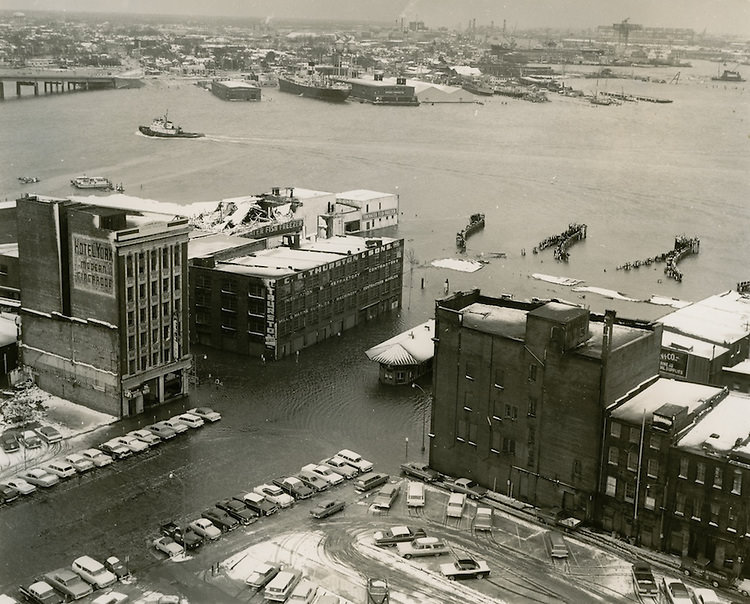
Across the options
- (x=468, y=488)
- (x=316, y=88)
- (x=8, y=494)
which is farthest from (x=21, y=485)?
(x=316, y=88)

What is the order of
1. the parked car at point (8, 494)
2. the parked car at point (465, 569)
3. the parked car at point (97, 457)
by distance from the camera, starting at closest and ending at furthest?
1. the parked car at point (465, 569)
2. the parked car at point (8, 494)
3. the parked car at point (97, 457)

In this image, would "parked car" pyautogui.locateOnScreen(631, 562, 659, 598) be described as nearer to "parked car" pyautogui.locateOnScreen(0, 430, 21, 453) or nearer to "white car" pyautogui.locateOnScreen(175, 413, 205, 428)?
"white car" pyautogui.locateOnScreen(175, 413, 205, 428)

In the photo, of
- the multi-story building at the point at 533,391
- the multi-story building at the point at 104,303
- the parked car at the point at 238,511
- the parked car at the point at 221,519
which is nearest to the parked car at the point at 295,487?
the parked car at the point at 238,511

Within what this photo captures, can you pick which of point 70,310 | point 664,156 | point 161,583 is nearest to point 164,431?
point 70,310

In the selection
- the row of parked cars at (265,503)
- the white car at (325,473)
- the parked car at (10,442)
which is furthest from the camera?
the parked car at (10,442)

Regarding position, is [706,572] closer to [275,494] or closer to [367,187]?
[275,494]

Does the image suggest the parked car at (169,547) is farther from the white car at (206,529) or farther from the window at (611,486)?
the window at (611,486)

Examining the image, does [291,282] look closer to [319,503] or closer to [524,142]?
[319,503]

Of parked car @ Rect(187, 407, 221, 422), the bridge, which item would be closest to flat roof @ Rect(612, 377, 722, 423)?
parked car @ Rect(187, 407, 221, 422)
